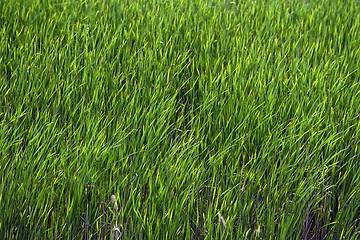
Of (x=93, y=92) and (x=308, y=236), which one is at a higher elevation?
(x=93, y=92)

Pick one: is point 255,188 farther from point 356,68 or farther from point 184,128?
point 356,68

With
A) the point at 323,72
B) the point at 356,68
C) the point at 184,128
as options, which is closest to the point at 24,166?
the point at 184,128

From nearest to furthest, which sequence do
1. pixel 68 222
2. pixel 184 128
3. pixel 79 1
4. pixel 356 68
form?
pixel 68 222, pixel 184 128, pixel 356 68, pixel 79 1

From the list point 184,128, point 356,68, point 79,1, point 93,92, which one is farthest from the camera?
point 79,1

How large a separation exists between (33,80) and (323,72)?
3.27 feet

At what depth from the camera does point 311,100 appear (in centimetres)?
214

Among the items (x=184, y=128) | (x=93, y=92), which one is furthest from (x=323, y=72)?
(x=93, y=92)

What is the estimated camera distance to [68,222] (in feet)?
5.54

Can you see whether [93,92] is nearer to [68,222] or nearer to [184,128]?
[184,128]

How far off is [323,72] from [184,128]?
610 millimetres

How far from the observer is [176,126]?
2.06 meters

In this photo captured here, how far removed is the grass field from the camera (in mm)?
1710

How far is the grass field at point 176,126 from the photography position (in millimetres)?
1710

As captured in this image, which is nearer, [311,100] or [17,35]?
[311,100]
